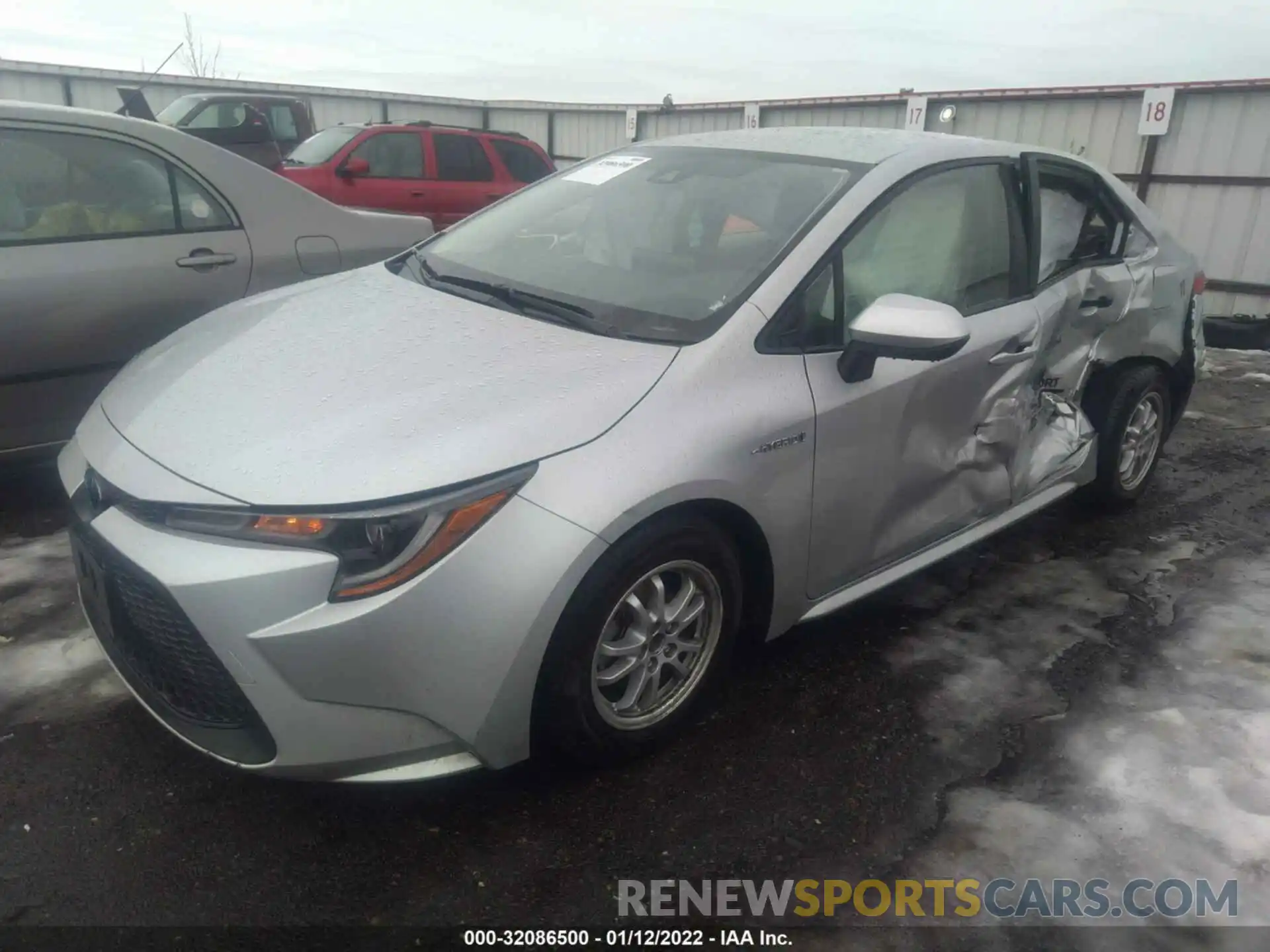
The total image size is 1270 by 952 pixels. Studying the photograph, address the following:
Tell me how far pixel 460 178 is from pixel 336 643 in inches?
369

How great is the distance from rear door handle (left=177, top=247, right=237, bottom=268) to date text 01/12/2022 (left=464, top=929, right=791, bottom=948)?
2851 mm

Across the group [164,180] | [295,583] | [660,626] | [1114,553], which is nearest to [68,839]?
[295,583]

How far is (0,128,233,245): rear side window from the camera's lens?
3.46m

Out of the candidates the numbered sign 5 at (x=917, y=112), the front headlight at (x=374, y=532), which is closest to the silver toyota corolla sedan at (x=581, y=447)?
the front headlight at (x=374, y=532)

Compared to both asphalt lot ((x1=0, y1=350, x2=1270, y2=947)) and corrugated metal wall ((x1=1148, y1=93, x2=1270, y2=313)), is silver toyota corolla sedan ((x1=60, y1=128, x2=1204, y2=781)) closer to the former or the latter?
asphalt lot ((x1=0, y1=350, x2=1270, y2=947))

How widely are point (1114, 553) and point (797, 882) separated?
2497 mm

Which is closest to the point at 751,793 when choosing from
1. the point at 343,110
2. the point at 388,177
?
the point at 388,177

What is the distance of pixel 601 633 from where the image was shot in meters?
2.17

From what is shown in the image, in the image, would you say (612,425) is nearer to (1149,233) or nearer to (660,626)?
(660,626)

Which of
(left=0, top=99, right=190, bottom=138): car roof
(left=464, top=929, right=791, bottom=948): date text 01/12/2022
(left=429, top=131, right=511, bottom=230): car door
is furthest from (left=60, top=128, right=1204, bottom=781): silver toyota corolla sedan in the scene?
(left=429, top=131, right=511, bottom=230): car door

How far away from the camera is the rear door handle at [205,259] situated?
372 centimetres

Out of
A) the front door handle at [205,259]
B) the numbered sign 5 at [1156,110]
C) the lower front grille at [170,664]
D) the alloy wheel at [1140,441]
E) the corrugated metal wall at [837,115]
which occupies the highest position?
the numbered sign 5 at [1156,110]

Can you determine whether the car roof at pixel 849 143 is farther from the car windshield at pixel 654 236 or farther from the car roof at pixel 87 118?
the car roof at pixel 87 118

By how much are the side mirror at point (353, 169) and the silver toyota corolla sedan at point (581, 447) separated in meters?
6.83
